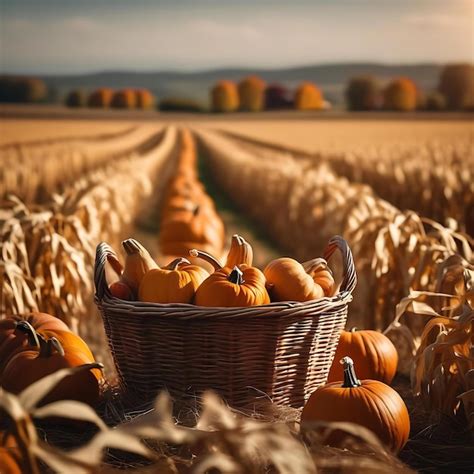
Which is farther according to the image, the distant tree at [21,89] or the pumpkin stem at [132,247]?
the distant tree at [21,89]

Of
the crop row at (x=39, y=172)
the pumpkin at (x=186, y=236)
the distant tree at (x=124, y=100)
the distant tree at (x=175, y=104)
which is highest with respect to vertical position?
the pumpkin at (x=186, y=236)

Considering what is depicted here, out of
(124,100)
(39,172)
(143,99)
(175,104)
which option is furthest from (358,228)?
(143,99)

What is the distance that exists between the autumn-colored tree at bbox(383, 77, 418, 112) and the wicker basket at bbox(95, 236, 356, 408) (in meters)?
47.2

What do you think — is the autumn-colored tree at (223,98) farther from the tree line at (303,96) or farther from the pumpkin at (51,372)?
the pumpkin at (51,372)

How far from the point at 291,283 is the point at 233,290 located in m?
0.26

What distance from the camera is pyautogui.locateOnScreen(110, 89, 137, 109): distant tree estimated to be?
4847 centimetres

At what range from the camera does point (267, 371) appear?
124 inches

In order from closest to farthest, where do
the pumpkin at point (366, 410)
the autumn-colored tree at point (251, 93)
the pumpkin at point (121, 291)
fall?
the pumpkin at point (366, 410) < the pumpkin at point (121, 291) < the autumn-colored tree at point (251, 93)

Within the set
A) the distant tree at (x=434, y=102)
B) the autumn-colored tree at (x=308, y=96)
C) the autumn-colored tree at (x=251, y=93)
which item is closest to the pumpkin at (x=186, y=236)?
the distant tree at (x=434, y=102)

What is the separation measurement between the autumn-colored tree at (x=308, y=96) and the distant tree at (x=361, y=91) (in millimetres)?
2590

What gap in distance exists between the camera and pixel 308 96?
159 ft

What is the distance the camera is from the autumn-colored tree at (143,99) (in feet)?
170

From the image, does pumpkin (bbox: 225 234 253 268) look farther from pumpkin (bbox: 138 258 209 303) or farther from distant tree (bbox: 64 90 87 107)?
distant tree (bbox: 64 90 87 107)

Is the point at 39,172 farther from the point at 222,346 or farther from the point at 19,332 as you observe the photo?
the point at 222,346
